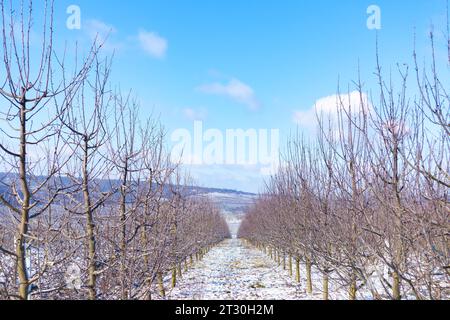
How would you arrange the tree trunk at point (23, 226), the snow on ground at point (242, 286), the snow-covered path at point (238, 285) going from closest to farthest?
1. the tree trunk at point (23, 226)
2. the snow on ground at point (242, 286)
3. the snow-covered path at point (238, 285)

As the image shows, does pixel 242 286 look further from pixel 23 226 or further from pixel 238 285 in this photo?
pixel 23 226

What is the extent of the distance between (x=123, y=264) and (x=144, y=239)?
8.34 feet

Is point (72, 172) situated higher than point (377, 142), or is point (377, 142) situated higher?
point (377, 142)

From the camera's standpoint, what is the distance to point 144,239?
7199mm

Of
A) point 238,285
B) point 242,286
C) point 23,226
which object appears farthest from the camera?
point 238,285

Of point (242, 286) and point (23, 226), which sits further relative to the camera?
point (242, 286)

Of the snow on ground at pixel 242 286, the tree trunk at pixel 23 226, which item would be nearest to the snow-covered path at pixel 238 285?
the snow on ground at pixel 242 286

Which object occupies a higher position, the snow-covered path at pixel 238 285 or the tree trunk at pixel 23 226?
the tree trunk at pixel 23 226

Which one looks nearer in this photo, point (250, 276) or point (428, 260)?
point (428, 260)

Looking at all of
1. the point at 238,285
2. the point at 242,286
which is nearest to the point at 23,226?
the point at 242,286

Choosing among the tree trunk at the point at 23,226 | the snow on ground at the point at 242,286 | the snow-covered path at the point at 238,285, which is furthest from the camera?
the snow-covered path at the point at 238,285

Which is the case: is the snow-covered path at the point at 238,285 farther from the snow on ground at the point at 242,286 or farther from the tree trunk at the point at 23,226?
the tree trunk at the point at 23,226
